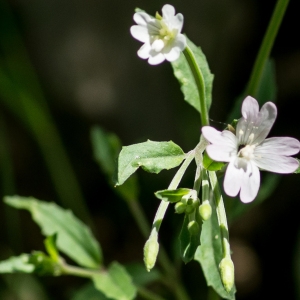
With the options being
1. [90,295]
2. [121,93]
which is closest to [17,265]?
[90,295]

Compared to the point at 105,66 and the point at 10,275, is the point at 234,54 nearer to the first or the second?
the point at 105,66

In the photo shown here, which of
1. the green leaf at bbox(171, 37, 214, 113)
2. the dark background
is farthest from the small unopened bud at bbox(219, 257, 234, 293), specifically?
the dark background

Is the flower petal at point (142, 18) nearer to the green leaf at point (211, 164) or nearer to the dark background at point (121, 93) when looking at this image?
the green leaf at point (211, 164)

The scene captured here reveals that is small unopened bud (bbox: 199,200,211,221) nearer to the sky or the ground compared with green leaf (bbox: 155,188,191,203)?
nearer to the ground

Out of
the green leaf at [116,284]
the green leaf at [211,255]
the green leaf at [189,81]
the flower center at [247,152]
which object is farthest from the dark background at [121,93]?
the flower center at [247,152]

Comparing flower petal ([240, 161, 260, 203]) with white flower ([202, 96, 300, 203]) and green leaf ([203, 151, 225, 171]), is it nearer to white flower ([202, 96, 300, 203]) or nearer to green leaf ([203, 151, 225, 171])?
white flower ([202, 96, 300, 203])
